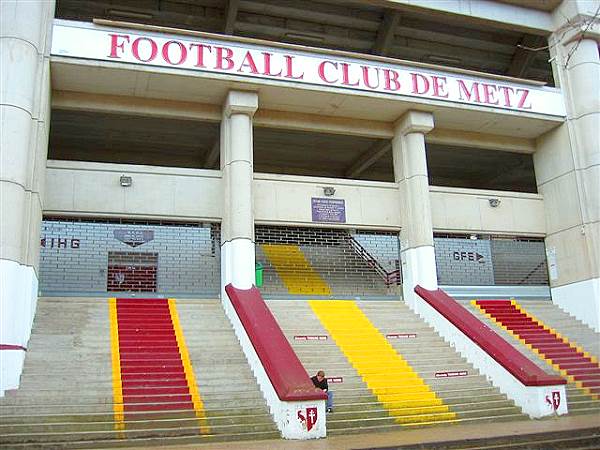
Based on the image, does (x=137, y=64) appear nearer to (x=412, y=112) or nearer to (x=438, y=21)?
(x=412, y=112)

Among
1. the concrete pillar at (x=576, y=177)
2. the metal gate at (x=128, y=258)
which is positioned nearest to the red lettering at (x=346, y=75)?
the metal gate at (x=128, y=258)

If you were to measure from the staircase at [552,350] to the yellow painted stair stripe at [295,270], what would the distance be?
15.8 ft

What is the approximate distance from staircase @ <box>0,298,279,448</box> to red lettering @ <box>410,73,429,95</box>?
8607 millimetres

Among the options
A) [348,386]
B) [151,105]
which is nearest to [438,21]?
[151,105]

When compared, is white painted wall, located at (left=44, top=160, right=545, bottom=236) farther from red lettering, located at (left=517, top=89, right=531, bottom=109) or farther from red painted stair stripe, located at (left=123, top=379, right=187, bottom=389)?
red painted stair stripe, located at (left=123, top=379, right=187, bottom=389)

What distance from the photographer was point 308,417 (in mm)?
10492

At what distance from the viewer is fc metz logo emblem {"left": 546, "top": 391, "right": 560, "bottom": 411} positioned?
12570mm

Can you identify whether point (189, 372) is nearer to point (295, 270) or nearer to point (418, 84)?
point (295, 270)

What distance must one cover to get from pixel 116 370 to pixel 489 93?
43.7 ft

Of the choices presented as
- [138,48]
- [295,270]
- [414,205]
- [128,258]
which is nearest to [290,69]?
[138,48]

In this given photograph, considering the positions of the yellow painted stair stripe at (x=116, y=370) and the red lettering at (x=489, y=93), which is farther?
the red lettering at (x=489, y=93)

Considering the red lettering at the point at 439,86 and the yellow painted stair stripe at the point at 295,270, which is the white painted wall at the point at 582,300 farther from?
the yellow painted stair stripe at the point at 295,270

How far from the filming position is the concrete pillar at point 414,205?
58.4 feet

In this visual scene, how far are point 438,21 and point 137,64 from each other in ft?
36.5
